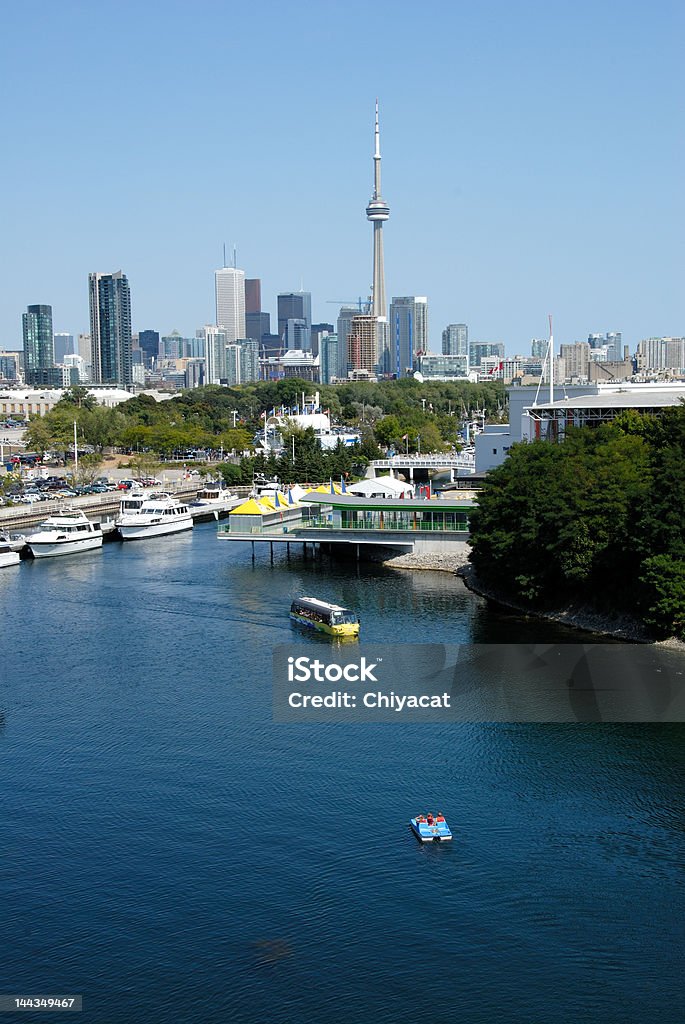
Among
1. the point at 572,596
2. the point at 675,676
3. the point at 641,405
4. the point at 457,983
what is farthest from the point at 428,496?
Result: the point at 457,983

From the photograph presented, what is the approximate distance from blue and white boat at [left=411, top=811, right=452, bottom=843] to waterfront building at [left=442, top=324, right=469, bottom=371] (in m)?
148

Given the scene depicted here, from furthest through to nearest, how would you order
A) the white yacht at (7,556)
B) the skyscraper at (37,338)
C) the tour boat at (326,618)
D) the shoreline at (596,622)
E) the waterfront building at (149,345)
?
the waterfront building at (149,345) < the skyscraper at (37,338) < the white yacht at (7,556) < the tour boat at (326,618) < the shoreline at (596,622)

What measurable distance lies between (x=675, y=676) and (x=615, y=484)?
4.36m

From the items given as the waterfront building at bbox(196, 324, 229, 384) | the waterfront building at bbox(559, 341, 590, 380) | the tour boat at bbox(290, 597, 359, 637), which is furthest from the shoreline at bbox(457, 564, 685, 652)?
the waterfront building at bbox(196, 324, 229, 384)

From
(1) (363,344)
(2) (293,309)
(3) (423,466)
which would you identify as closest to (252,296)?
(2) (293,309)

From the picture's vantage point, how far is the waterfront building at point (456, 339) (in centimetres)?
15688

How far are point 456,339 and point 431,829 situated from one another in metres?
150

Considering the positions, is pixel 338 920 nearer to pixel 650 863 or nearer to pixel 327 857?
pixel 327 857

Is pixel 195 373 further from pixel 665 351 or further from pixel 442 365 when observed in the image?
pixel 665 351

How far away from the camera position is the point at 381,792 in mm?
11641

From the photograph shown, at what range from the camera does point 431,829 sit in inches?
418

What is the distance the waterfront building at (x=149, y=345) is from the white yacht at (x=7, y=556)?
145383 millimetres

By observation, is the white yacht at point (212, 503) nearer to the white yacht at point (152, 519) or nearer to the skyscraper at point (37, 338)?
the white yacht at point (152, 519)

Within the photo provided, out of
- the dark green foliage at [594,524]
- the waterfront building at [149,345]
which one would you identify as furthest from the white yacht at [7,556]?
the waterfront building at [149,345]
